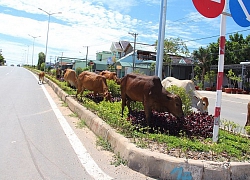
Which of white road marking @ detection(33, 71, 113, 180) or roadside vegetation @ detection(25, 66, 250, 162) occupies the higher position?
roadside vegetation @ detection(25, 66, 250, 162)

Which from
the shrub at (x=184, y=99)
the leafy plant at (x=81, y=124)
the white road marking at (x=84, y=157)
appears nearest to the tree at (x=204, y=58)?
the shrub at (x=184, y=99)

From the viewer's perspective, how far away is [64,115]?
8.81 m

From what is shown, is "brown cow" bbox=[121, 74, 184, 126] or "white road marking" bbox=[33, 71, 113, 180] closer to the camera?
"white road marking" bbox=[33, 71, 113, 180]

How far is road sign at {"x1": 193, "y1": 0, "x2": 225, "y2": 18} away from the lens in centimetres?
460

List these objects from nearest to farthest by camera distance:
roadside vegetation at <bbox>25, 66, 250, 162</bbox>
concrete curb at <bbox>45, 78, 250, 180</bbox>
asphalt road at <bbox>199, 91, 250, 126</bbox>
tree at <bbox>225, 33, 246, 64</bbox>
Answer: concrete curb at <bbox>45, 78, 250, 180</bbox> < roadside vegetation at <bbox>25, 66, 250, 162</bbox> < asphalt road at <bbox>199, 91, 250, 126</bbox> < tree at <bbox>225, 33, 246, 64</bbox>

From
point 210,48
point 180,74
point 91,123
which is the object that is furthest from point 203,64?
point 91,123

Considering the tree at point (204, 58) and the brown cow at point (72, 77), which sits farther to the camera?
the tree at point (204, 58)

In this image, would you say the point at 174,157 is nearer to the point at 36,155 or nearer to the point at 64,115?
the point at 36,155

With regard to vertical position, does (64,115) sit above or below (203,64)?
below

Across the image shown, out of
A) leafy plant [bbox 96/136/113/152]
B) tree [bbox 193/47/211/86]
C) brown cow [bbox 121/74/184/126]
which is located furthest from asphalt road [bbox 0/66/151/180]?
tree [bbox 193/47/211/86]

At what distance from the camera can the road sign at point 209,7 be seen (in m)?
4.60

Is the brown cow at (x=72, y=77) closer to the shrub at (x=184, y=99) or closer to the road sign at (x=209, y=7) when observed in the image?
the shrub at (x=184, y=99)

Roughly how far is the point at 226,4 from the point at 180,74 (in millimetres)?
42083

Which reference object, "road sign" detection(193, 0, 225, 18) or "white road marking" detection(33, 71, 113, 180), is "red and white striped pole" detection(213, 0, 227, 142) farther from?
"white road marking" detection(33, 71, 113, 180)
